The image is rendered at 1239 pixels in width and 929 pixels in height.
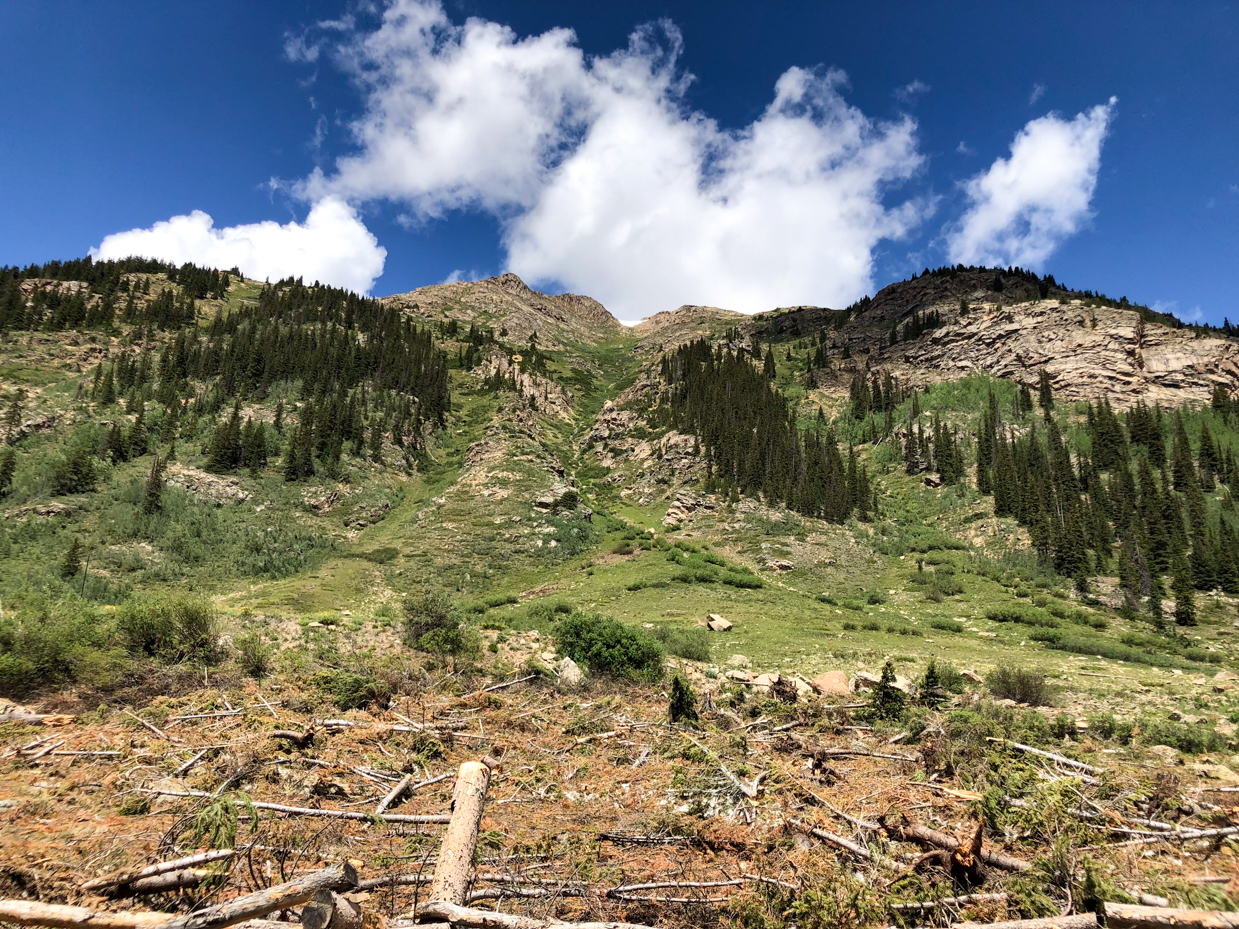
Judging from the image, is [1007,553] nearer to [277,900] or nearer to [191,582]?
[277,900]

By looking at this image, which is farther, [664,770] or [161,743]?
[664,770]

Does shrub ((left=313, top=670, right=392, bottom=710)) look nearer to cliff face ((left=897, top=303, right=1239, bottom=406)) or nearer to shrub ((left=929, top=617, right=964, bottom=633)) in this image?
shrub ((left=929, top=617, right=964, bottom=633))

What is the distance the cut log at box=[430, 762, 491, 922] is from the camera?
441 cm

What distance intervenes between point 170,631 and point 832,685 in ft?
58.5

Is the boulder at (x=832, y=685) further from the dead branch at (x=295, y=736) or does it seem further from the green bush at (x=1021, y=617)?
the green bush at (x=1021, y=617)

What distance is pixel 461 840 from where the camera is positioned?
501 centimetres

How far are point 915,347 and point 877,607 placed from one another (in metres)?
82.6

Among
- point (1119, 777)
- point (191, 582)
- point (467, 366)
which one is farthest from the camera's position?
point (467, 366)

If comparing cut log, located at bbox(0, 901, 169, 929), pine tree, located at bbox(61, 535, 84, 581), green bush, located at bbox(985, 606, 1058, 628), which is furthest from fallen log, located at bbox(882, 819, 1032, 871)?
pine tree, located at bbox(61, 535, 84, 581)

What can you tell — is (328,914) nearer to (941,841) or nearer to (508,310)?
(941,841)

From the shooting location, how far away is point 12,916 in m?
3.44

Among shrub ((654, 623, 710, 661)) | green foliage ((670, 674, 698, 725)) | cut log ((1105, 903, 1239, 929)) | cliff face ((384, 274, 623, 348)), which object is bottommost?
shrub ((654, 623, 710, 661))

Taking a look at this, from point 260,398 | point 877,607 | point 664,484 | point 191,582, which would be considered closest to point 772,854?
point 877,607

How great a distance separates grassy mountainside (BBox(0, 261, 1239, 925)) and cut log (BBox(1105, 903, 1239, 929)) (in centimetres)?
83
